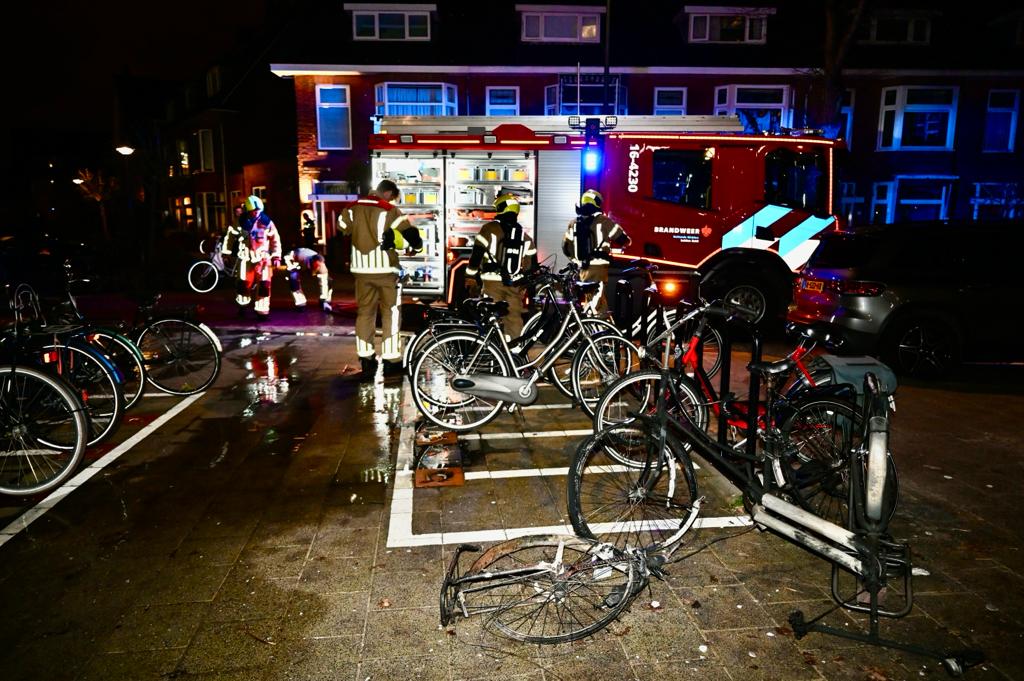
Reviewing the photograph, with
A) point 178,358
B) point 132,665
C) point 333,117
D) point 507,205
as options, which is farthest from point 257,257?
point 333,117

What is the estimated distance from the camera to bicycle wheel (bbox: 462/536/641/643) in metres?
3.23

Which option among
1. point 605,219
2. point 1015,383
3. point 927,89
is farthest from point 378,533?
point 927,89

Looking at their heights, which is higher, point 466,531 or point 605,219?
point 605,219

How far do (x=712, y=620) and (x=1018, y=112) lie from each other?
27.6 m

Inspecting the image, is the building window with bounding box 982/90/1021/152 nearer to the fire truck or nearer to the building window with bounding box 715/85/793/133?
the building window with bounding box 715/85/793/133

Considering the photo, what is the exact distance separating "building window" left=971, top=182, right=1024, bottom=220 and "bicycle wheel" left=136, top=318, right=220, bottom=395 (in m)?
25.3

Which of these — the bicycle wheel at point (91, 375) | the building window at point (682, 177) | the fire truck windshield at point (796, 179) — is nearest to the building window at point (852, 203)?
the fire truck windshield at point (796, 179)

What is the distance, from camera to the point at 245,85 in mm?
31688

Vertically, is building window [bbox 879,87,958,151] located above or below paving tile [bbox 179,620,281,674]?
above

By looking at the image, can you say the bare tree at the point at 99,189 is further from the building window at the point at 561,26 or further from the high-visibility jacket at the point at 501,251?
the high-visibility jacket at the point at 501,251

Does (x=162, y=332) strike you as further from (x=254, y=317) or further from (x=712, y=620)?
(x=712, y=620)

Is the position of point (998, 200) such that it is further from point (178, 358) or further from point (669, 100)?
point (178, 358)

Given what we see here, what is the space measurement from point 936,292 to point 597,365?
4.66 metres

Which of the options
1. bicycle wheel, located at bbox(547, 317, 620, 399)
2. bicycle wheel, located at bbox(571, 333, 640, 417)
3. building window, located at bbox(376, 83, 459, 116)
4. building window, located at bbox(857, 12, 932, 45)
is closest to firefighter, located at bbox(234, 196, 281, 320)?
bicycle wheel, located at bbox(547, 317, 620, 399)
